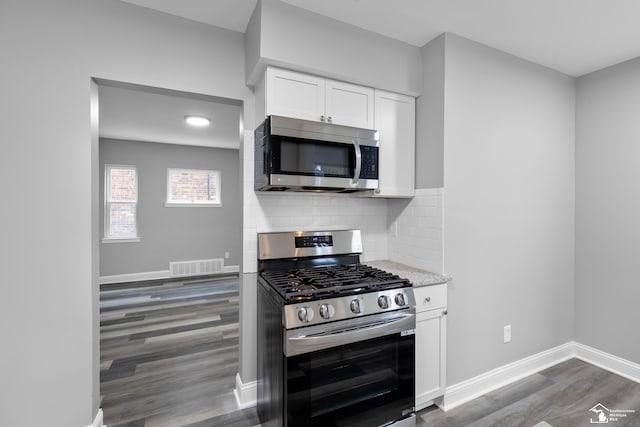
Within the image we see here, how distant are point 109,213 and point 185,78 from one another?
4.93 meters

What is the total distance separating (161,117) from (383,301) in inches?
162

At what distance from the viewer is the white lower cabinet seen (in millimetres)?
2041

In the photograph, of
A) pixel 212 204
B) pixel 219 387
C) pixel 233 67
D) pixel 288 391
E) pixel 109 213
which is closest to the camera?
pixel 288 391

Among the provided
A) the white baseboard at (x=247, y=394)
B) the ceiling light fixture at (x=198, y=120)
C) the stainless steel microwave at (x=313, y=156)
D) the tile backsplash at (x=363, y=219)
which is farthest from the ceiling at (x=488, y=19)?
the white baseboard at (x=247, y=394)

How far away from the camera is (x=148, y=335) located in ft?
11.3

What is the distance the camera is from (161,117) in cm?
429

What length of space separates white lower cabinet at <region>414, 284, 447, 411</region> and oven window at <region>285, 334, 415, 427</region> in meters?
0.22

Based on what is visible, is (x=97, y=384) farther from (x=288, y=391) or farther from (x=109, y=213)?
(x=109, y=213)

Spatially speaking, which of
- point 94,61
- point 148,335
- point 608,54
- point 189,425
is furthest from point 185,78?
point 608,54

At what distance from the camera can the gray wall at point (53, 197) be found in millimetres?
1641

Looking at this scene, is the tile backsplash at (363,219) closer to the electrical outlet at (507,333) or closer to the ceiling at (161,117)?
the ceiling at (161,117)

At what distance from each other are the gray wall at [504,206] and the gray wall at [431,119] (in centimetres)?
5

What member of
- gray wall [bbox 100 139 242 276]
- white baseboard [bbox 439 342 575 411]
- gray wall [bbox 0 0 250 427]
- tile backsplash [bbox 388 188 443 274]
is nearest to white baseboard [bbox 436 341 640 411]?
white baseboard [bbox 439 342 575 411]

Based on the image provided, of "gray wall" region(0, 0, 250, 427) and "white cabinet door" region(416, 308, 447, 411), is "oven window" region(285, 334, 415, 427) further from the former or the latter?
"gray wall" region(0, 0, 250, 427)
